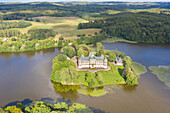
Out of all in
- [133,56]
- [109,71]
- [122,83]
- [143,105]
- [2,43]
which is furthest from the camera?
[2,43]

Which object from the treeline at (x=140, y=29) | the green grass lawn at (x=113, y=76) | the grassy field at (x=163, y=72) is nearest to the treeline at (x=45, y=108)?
the green grass lawn at (x=113, y=76)

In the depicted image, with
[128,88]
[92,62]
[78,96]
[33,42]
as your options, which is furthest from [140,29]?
[78,96]

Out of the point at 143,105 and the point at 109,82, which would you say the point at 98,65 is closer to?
the point at 109,82

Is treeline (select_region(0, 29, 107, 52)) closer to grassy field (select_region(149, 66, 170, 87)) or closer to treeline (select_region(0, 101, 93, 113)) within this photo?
grassy field (select_region(149, 66, 170, 87))

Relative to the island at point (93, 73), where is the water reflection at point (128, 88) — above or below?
below

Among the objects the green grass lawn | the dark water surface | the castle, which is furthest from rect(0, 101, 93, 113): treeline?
the castle

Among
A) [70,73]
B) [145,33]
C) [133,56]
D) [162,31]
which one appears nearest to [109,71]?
[70,73]

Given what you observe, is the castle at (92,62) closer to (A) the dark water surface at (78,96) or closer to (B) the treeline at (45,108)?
(A) the dark water surface at (78,96)

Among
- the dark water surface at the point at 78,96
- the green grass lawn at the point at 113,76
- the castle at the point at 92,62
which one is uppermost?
the castle at the point at 92,62
